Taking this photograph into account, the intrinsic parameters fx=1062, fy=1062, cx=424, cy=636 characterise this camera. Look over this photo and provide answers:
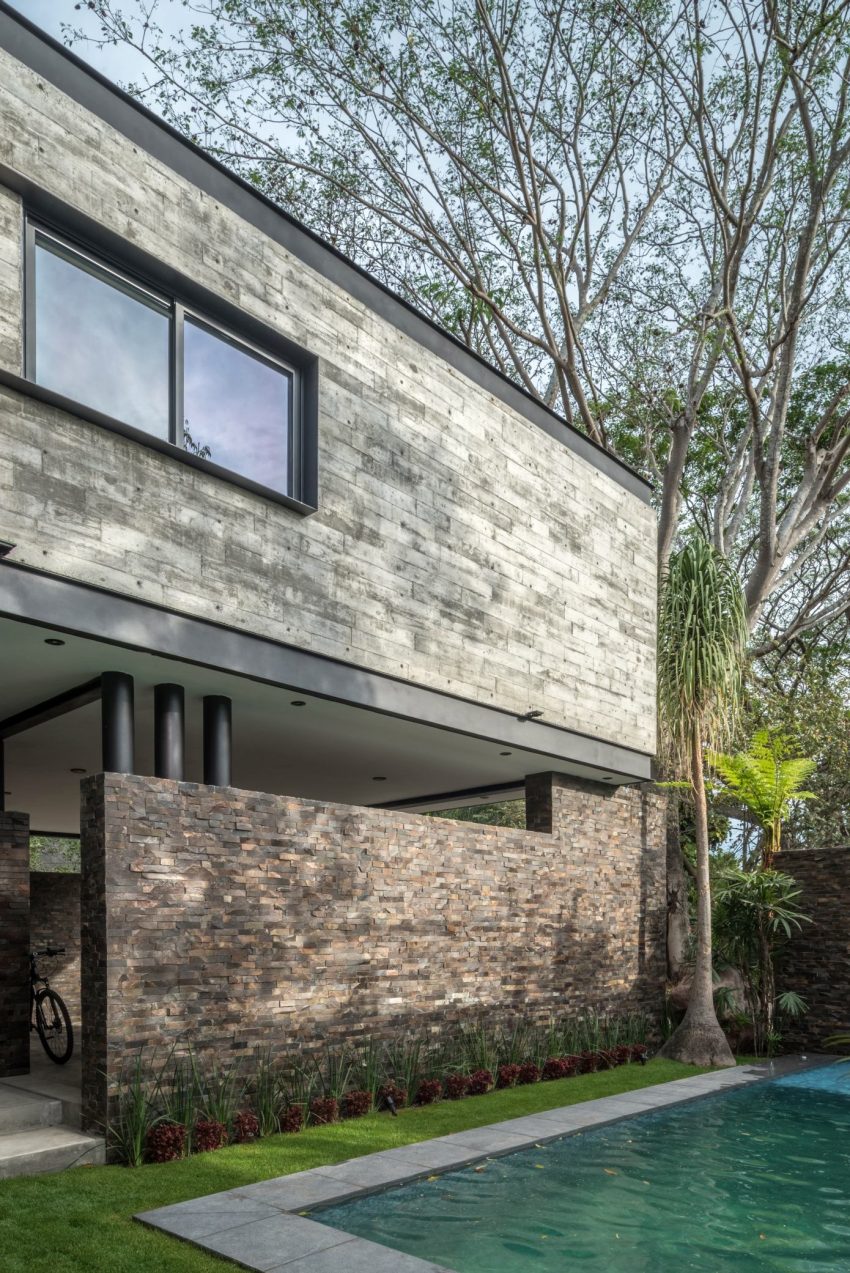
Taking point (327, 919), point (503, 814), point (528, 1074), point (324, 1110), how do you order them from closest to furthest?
1. point (324, 1110)
2. point (327, 919)
3. point (528, 1074)
4. point (503, 814)

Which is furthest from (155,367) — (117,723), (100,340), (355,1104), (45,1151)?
(355,1104)

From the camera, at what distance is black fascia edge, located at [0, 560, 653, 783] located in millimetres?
6484

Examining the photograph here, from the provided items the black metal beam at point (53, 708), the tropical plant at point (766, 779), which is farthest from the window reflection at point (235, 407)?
the tropical plant at point (766, 779)

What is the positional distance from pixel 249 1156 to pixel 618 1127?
3.09 m

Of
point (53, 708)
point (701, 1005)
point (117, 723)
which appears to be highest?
point (53, 708)

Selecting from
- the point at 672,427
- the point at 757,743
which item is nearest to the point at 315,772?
the point at 757,743

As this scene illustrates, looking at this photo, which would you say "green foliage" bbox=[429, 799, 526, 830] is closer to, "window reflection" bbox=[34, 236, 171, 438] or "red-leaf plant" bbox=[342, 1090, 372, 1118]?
"red-leaf plant" bbox=[342, 1090, 372, 1118]

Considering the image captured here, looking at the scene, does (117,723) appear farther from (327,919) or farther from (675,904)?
(675,904)

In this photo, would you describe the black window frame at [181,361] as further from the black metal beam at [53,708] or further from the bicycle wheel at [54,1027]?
the bicycle wheel at [54,1027]

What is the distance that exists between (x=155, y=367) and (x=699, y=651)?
714 cm

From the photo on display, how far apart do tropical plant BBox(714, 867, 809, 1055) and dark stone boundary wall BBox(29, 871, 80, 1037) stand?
8.29 meters

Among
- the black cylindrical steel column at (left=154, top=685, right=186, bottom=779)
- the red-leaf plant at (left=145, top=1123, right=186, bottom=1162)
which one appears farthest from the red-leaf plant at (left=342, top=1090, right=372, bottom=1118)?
the black cylindrical steel column at (left=154, top=685, right=186, bottom=779)

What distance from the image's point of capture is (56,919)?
1393 centimetres

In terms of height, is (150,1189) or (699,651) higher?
(699,651)
